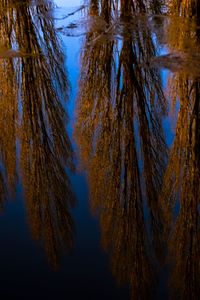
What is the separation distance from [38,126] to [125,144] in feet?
2.11

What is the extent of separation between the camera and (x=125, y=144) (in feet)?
8.21

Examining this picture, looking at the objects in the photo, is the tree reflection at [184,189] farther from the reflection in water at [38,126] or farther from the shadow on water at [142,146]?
the reflection in water at [38,126]

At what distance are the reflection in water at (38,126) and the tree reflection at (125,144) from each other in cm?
17

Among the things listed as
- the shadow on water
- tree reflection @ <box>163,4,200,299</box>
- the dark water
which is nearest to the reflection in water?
the dark water

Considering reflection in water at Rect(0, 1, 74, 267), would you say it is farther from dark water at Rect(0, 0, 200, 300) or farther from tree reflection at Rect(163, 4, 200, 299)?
tree reflection at Rect(163, 4, 200, 299)

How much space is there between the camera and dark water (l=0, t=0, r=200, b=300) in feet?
6.47

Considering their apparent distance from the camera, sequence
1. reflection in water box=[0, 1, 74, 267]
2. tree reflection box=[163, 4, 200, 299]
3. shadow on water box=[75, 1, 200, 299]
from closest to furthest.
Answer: tree reflection box=[163, 4, 200, 299]
shadow on water box=[75, 1, 200, 299]
reflection in water box=[0, 1, 74, 267]

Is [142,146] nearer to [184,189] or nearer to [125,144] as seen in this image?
[125,144]

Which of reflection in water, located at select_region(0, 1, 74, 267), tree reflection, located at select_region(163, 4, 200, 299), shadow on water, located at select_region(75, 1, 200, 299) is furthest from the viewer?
reflection in water, located at select_region(0, 1, 74, 267)

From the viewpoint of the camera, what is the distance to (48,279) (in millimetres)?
1975

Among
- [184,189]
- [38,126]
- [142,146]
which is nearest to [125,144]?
[142,146]

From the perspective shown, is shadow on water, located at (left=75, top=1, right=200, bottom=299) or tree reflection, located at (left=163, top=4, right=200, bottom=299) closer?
tree reflection, located at (left=163, top=4, right=200, bottom=299)

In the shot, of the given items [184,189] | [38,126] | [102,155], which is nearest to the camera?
[184,189]

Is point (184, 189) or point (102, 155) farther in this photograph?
point (102, 155)
